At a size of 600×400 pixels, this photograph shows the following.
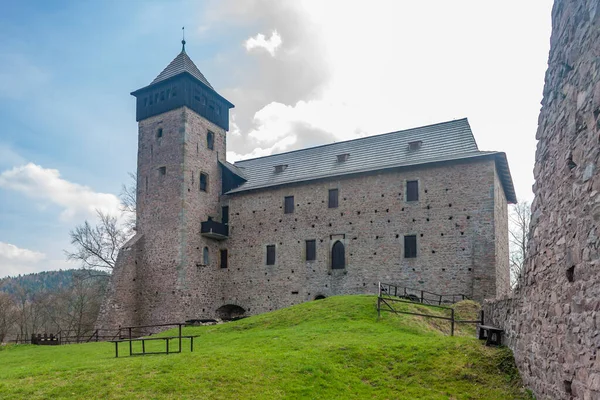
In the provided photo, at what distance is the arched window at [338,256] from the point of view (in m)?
26.1

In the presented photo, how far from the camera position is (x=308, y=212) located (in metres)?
27.7

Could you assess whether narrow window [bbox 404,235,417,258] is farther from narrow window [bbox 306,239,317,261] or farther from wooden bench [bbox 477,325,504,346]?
wooden bench [bbox 477,325,504,346]

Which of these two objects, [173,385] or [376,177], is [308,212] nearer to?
[376,177]

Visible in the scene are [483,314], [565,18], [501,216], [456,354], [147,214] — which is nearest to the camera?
[565,18]

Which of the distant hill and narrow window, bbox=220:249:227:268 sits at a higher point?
narrow window, bbox=220:249:227:268

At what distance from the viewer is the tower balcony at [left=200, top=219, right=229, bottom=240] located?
2892 cm

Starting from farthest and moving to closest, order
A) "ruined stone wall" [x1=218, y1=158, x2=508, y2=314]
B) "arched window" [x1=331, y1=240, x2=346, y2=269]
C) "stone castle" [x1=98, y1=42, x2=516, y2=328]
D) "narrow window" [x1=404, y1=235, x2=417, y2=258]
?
"arched window" [x1=331, y1=240, x2=346, y2=269] < "narrow window" [x1=404, y1=235, x2=417, y2=258] < "stone castle" [x1=98, y1=42, x2=516, y2=328] < "ruined stone wall" [x1=218, y1=158, x2=508, y2=314]

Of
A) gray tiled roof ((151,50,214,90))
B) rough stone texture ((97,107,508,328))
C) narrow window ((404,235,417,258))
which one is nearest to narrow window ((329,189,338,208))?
rough stone texture ((97,107,508,328))

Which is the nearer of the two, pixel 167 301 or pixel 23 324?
pixel 167 301

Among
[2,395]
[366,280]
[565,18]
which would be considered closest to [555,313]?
[565,18]

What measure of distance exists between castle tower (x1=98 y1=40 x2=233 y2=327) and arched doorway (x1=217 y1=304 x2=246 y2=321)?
0.90 m

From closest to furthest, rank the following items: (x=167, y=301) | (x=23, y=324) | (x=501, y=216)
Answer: (x=501, y=216), (x=167, y=301), (x=23, y=324)

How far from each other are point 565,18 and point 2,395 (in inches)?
471

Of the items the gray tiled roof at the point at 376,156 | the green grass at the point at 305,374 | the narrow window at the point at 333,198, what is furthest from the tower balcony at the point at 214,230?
the green grass at the point at 305,374
